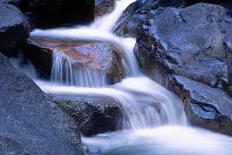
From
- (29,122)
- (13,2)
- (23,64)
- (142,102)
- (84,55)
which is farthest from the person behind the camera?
(13,2)

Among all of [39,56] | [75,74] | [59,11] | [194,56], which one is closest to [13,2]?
[59,11]

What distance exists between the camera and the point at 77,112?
5660mm

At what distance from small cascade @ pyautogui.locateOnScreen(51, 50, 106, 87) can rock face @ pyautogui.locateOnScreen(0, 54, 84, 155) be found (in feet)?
6.31

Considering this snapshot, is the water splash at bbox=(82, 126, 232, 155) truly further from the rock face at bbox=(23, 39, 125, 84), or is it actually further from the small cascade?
the rock face at bbox=(23, 39, 125, 84)

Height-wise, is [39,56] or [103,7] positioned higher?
[39,56]

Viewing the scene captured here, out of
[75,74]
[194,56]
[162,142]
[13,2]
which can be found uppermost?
[13,2]

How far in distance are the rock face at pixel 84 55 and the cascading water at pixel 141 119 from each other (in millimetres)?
132

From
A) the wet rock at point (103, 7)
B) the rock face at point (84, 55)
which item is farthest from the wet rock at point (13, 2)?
the wet rock at point (103, 7)

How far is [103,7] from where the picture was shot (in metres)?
11.0

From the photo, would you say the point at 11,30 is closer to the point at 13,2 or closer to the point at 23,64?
the point at 23,64

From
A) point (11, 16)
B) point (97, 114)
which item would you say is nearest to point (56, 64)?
point (11, 16)

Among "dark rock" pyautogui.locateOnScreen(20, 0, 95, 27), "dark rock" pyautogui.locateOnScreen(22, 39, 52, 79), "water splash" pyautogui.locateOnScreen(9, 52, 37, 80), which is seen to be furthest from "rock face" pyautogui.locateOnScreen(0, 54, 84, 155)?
"dark rock" pyautogui.locateOnScreen(20, 0, 95, 27)

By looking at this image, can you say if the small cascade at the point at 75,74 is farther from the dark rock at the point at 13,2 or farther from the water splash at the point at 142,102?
the dark rock at the point at 13,2

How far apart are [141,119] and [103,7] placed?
208 inches
